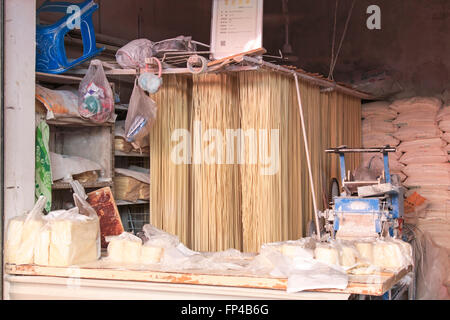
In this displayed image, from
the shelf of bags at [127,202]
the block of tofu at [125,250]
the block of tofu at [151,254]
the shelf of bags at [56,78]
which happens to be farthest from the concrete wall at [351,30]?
the block of tofu at [151,254]

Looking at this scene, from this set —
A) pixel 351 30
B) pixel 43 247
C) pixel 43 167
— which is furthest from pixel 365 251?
pixel 351 30

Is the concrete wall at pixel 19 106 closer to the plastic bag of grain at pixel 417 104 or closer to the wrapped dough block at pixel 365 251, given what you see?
the wrapped dough block at pixel 365 251

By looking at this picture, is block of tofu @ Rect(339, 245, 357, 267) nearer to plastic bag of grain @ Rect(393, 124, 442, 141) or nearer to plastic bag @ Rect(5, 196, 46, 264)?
plastic bag @ Rect(5, 196, 46, 264)

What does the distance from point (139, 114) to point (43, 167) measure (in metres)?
0.76

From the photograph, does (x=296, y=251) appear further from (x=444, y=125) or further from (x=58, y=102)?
(x=444, y=125)

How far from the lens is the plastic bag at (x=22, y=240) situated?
3.54 meters

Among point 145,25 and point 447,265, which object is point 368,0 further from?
point 447,265

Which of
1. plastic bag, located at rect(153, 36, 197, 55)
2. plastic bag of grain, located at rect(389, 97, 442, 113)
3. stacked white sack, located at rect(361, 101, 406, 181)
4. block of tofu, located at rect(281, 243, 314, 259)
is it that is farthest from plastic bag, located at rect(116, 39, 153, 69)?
plastic bag of grain, located at rect(389, 97, 442, 113)

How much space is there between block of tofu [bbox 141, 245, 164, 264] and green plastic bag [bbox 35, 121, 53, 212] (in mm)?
835

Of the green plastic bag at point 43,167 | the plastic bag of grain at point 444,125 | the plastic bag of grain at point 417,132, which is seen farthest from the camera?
A: the plastic bag of grain at point 417,132

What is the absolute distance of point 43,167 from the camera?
155 inches

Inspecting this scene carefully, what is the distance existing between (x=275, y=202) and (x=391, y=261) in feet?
3.49

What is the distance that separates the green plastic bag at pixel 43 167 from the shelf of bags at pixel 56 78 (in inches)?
17.5
